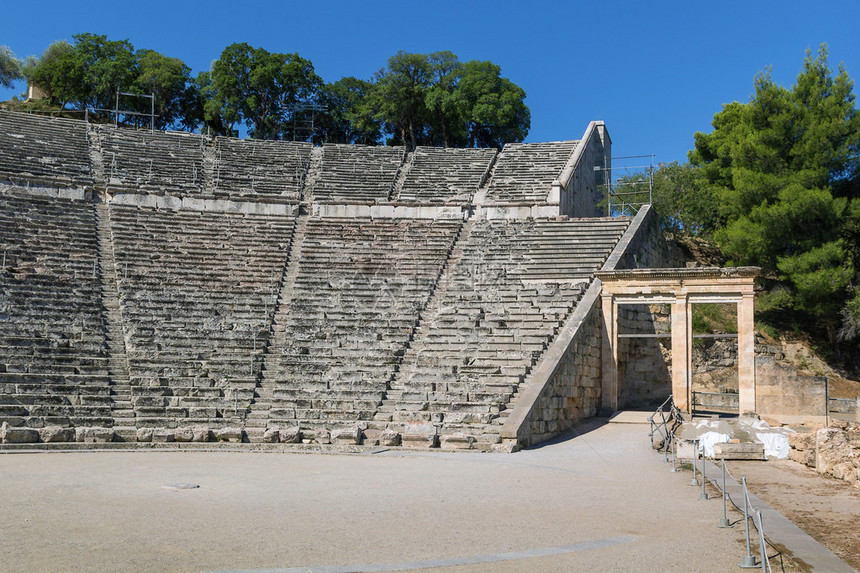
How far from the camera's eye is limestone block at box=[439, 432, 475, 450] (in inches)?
587

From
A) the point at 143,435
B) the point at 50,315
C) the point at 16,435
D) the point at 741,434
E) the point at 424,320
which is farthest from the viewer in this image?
the point at 424,320

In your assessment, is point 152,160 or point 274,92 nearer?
point 152,160

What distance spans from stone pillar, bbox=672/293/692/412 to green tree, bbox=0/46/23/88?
38.7 meters

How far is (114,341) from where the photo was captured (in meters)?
18.1

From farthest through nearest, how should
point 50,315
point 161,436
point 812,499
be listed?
point 50,315
point 161,436
point 812,499

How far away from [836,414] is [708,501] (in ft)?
41.8

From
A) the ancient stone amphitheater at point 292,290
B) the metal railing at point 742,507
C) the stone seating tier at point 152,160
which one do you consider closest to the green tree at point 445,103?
the ancient stone amphitheater at point 292,290

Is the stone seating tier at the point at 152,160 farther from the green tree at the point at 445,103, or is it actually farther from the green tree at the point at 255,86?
the green tree at the point at 445,103

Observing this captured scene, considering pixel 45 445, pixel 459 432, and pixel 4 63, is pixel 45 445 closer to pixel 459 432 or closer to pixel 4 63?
pixel 459 432

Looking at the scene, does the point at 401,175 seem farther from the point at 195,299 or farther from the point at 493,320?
the point at 493,320

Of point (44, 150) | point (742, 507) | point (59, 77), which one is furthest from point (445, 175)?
point (59, 77)

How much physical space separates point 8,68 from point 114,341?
1235 inches

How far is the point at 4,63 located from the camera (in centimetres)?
4184

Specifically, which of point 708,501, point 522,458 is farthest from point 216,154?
point 708,501
